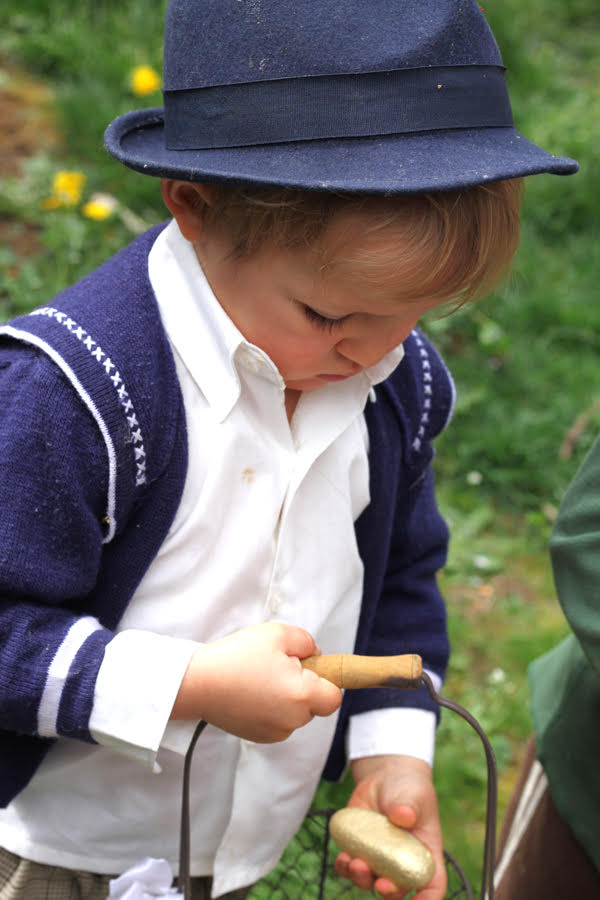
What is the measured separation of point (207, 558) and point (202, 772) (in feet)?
0.93

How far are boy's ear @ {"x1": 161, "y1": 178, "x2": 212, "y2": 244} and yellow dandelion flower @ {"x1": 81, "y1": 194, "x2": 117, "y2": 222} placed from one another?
1.64 m

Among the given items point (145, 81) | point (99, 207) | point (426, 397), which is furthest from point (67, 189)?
point (426, 397)

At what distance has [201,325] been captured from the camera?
1058 mm

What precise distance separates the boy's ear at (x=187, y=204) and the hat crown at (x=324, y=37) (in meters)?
0.12

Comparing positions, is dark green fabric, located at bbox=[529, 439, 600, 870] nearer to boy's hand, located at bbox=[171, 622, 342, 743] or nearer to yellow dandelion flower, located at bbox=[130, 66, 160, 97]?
boy's hand, located at bbox=[171, 622, 342, 743]

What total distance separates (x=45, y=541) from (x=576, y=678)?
2.37 ft

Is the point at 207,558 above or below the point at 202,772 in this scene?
above

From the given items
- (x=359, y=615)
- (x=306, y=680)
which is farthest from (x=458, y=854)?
(x=306, y=680)

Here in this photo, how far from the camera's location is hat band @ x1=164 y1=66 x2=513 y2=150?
0.88 m

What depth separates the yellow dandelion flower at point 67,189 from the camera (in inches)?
103

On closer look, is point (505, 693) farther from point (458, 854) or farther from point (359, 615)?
point (359, 615)

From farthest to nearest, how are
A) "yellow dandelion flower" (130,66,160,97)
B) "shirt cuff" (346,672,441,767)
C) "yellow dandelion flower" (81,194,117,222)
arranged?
"yellow dandelion flower" (130,66,160,97)
"yellow dandelion flower" (81,194,117,222)
"shirt cuff" (346,672,441,767)

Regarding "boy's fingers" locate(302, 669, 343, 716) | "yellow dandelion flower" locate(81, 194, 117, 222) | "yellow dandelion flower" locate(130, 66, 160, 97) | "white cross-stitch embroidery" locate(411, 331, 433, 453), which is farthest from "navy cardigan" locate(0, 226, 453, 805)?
"yellow dandelion flower" locate(130, 66, 160, 97)

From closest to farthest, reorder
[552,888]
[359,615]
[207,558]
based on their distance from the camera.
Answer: [207,558] → [359,615] → [552,888]
